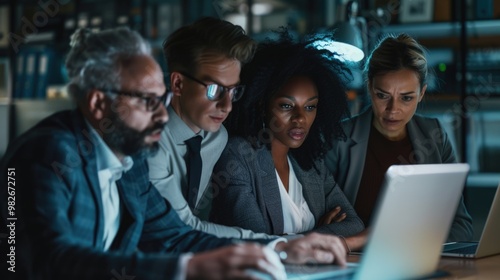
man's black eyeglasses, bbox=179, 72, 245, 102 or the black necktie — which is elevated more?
man's black eyeglasses, bbox=179, 72, 245, 102

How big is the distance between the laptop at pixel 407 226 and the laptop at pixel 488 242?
310 millimetres

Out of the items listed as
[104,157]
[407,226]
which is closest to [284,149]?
[104,157]

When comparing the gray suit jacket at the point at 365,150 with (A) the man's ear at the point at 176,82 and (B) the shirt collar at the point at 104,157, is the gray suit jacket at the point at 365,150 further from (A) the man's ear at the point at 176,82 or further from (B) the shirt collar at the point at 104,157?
(B) the shirt collar at the point at 104,157

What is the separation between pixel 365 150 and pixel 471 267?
87cm

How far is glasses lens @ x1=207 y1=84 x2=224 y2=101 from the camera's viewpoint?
222 cm

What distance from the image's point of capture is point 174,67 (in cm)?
229

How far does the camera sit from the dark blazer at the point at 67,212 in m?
Answer: 1.31

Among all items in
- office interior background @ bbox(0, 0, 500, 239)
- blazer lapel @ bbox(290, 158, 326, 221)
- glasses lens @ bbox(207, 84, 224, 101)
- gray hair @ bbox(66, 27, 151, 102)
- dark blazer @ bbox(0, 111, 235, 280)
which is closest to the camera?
dark blazer @ bbox(0, 111, 235, 280)

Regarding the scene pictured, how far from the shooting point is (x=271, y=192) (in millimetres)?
2352

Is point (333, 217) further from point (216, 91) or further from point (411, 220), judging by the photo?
point (411, 220)

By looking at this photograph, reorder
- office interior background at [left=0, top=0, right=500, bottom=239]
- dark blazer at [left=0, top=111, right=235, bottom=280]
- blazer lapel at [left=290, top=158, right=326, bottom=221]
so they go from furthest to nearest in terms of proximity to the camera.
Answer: office interior background at [left=0, top=0, right=500, bottom=239] → blazer lapel at [left=290, top=158, right=326, bottom=221] → dark blazer at [left=0, top=111, right=235, bottom=280]

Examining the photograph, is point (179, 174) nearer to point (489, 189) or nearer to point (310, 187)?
point (310, 187)

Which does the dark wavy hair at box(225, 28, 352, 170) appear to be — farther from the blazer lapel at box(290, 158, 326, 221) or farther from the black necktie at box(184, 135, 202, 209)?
the black necktie at box(184, 135, 202, 209)

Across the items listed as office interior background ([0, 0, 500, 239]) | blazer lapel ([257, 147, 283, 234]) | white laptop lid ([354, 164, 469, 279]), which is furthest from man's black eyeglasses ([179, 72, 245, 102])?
office interior background ([0, 0, 500, 239])
